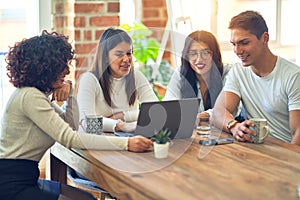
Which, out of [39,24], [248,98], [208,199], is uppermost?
[39,24]

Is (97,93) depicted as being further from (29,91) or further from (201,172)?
(201,172)

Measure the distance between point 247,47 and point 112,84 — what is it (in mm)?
703

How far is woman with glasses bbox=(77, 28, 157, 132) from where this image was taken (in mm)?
2547

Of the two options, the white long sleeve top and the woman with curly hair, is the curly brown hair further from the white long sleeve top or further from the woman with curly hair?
the white long sleeve top

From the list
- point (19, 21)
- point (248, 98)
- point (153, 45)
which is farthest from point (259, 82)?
point (153, 45)

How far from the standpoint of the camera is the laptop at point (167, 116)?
84.7 inches

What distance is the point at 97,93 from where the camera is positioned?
2.58 metres

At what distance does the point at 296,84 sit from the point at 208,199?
3.83ft

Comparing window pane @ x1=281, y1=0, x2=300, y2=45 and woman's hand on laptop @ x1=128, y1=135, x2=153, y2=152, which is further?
window pane @ x1=281, y1=0, x2=300, y2=45

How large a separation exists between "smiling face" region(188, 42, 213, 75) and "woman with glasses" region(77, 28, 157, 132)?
344 mm

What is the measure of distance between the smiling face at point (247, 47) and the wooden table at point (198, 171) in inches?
17.5

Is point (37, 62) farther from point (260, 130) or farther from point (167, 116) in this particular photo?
point (260, 130)

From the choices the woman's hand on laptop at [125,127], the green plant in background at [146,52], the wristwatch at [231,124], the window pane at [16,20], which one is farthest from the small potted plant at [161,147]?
the green plant in background at [146,52]

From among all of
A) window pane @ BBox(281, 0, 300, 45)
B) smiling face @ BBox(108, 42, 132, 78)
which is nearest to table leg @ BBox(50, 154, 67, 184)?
smiling face @ BBox(108, 42, 132, 78)
